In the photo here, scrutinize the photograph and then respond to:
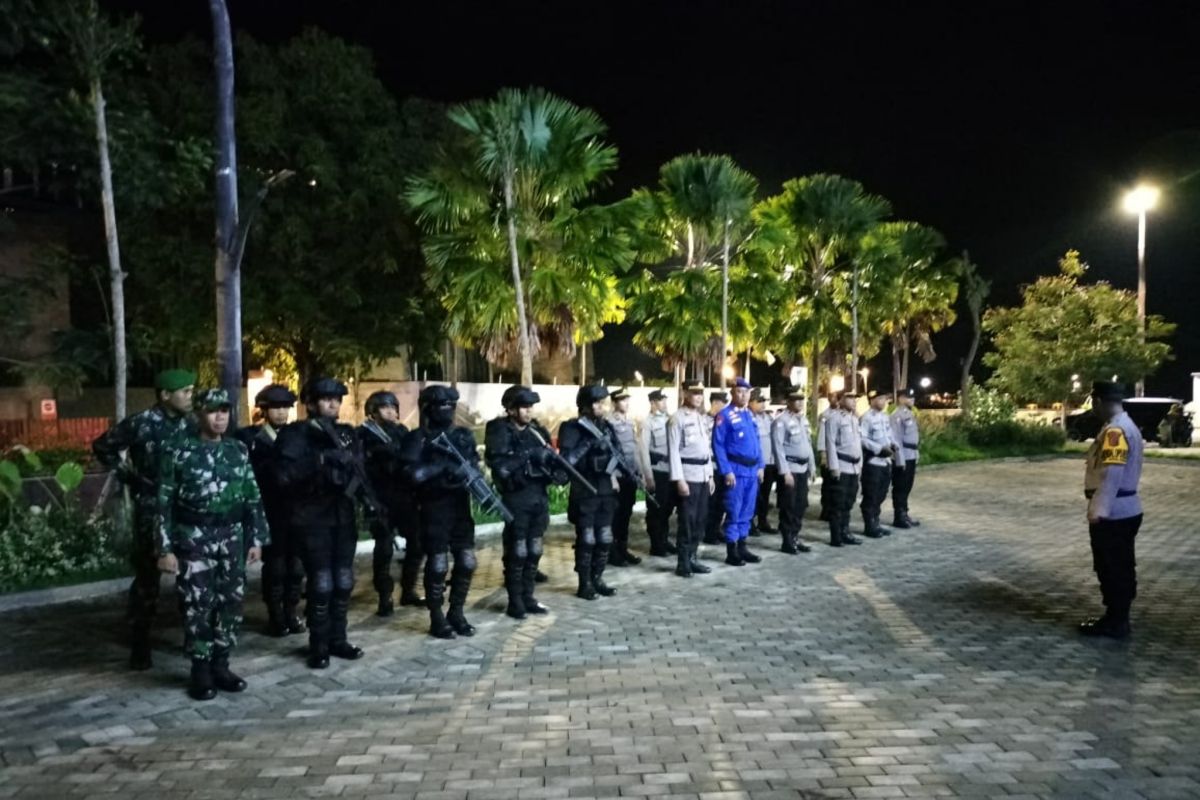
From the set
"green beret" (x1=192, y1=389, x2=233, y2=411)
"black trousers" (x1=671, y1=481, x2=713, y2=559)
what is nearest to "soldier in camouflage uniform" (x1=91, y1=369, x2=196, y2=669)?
"green beret" (x1=192, y1=389, x2=233, y2=411)

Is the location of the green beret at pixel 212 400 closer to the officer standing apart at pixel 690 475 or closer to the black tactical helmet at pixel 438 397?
the black tactical helmet at pixel 438 397

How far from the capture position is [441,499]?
23.4 ft

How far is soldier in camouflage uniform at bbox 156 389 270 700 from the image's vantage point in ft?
19.0

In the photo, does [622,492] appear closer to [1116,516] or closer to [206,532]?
[1116,516]

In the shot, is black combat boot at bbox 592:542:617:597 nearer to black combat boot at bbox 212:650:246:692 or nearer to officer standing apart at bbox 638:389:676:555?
officer standing apart at bbox 638:389:676:555

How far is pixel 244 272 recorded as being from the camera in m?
19.5

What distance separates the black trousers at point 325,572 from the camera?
635cm

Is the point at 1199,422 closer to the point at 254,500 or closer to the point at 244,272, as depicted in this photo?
the point at 244,272

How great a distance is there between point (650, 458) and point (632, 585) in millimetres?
1793

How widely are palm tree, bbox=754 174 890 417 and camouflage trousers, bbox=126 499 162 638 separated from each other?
1724 cm

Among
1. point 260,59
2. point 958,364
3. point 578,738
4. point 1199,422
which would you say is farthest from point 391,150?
point 958,364

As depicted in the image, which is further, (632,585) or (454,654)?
(632,585)

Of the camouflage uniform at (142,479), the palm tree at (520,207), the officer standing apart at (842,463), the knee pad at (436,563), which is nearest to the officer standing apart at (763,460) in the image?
the officer standing apart at (842,463)

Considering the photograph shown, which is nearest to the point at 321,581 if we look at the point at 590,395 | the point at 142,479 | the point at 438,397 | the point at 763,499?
the point at 142,479
